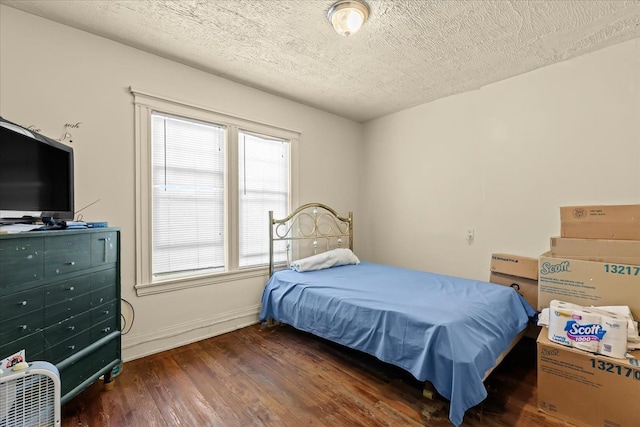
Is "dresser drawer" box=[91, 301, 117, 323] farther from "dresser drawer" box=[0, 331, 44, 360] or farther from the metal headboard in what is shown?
the metal headboard

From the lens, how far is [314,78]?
9.81 feet

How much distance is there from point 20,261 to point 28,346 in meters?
0.43

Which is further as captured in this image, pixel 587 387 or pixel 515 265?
pixel 515 265

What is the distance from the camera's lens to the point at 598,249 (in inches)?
78.9

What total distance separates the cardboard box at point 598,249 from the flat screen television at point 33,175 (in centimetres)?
349

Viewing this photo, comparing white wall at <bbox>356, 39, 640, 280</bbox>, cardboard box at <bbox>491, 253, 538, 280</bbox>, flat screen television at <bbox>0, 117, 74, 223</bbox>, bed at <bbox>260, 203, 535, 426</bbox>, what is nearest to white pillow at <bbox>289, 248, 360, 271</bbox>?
bed at <bbox>260, 203, 535, 426</bbox>

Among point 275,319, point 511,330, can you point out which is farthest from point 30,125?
point 511,330

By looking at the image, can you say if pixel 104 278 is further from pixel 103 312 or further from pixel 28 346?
pixel 28 346

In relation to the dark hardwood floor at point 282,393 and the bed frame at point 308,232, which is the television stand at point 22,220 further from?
the bed frame at point 308,232

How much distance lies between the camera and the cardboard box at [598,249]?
1897mm

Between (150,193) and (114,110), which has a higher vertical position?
(114,110)

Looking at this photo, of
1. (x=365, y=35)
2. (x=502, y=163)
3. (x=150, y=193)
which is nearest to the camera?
(x=365, y=35)

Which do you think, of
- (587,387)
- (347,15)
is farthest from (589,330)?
(347,15)

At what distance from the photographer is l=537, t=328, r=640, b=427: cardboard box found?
1563mm
